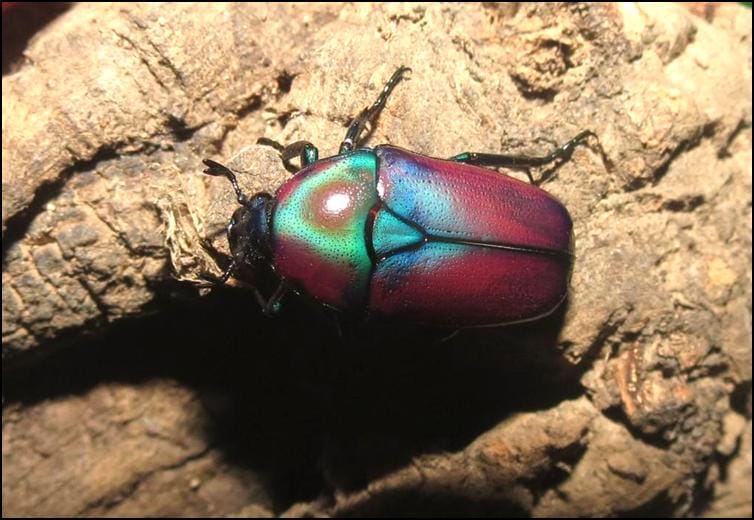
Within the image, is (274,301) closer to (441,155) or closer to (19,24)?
(441,155)

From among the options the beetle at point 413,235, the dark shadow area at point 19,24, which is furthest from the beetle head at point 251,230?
the dark shadow area at point 19,24

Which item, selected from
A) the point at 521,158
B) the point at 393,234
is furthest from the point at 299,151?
the point at 521,158

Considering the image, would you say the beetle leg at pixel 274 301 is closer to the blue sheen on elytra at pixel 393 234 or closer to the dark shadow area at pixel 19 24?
the blue sheen on elytra at pixel 393 234

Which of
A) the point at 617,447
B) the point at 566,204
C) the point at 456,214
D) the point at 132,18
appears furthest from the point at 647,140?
the point at 132,18

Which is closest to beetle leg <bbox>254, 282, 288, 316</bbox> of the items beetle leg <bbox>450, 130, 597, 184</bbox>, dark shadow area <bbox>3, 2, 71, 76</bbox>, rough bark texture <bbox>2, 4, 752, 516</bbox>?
rough bark texture <bbox>2, 4, 752, 516</bbox>

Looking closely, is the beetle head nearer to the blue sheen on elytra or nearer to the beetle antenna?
the beetle antenna
